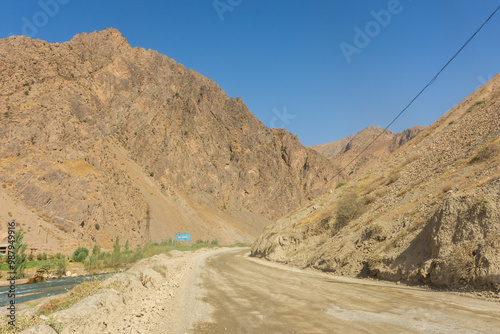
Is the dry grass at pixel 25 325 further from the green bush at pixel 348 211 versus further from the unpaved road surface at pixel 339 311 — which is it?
the green bush at pixel 348 211

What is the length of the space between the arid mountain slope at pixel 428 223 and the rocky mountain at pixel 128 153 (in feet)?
137

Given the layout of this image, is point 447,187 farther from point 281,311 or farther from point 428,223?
point 281,311

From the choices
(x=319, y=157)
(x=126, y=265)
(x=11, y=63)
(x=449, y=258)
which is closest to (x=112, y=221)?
(x=126, y=265)

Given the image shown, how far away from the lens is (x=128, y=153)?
93125mm

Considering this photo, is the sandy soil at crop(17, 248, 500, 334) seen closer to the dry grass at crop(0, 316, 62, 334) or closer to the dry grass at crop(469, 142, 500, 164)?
the dry grass at crop(0, 316, 62, 334)

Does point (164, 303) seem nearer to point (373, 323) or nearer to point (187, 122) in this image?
point (373, 323)

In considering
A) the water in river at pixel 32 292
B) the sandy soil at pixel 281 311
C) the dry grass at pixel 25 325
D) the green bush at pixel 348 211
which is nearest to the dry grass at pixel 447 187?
the sandy soil at pixel 281 311

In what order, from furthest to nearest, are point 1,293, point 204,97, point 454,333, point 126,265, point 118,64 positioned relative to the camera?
1. point 204,97
2. point 118,64
3. point 126,265
4. point 1,293
5. point 454,333

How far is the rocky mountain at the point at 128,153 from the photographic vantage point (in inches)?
2330

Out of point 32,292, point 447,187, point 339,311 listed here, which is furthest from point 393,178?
point 32,292

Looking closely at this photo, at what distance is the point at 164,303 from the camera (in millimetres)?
Answer: 11609

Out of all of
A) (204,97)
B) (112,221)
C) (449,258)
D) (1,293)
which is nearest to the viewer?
(449,258)

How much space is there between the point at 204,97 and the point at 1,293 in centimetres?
11540

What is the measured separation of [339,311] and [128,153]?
9194cm
